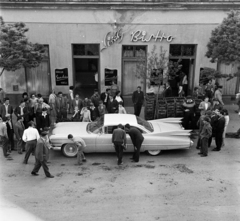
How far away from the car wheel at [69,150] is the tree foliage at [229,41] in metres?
7.85

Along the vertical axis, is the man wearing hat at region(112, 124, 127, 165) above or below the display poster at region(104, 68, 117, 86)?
below

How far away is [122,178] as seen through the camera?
836 cm

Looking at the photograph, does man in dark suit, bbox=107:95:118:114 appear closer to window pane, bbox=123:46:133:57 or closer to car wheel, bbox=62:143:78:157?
car wheel, bbox=62:143:78:157

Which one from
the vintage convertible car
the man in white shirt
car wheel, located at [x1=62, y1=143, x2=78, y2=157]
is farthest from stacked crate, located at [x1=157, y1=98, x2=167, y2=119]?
the man in white shirt

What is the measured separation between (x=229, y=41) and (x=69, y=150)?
823 cm

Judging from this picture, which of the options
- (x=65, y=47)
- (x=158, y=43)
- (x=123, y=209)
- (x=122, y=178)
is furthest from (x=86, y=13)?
(x=123, y=209)

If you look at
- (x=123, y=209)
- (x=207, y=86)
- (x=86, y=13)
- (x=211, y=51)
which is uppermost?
(x=86, y=13)

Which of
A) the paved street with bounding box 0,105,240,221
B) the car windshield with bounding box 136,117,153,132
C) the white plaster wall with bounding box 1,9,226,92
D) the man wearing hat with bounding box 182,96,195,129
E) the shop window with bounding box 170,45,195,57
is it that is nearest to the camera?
the paved street with bounding box 0,105,240,221

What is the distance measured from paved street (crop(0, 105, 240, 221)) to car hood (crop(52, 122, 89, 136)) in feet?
2.74

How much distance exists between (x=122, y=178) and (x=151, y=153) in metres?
1.90

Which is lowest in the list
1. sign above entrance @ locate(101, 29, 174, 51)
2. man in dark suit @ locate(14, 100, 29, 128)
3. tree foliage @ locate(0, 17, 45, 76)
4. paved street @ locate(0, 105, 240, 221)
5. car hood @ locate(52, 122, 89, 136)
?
paved street @ locate(0, 105, 240, 221)

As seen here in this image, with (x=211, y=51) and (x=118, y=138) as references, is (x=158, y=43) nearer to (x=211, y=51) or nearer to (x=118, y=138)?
(x=211, y=51)

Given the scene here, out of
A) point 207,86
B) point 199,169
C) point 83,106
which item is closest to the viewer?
point 199,169

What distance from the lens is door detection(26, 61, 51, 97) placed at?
634 inches
